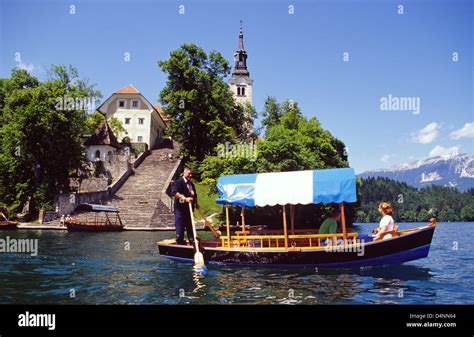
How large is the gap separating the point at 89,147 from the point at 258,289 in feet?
162

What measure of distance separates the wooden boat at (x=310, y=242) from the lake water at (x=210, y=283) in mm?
491

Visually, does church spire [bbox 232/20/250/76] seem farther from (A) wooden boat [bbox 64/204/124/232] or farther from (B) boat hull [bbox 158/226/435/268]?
(B) boat hull [bbox 158/226/435/268]

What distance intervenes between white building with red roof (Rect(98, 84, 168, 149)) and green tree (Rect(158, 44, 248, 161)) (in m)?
6.92

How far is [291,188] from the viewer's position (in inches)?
623

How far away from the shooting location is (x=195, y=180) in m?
55.3

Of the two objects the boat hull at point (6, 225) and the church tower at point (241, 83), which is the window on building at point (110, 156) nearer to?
the boat hull at point (6, 225)

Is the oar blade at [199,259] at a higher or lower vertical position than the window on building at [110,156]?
lower

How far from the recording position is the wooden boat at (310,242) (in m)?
15.2

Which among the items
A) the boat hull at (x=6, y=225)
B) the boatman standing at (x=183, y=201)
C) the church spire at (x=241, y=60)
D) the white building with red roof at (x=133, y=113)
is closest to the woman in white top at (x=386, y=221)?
the boatman standing at (x=183, y=201)

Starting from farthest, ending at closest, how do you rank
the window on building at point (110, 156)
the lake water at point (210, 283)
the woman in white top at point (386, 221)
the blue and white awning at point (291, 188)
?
the window on building at point (110, 156), the blue and white awning at point (291, 188), the woman in white top at point (386, 221), the lake water at point (210, 283)

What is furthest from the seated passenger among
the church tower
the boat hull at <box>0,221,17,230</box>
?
the church tower

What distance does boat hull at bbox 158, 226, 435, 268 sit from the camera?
15.2m

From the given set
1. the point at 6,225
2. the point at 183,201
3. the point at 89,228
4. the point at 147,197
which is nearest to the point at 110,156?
the point at 147,197
